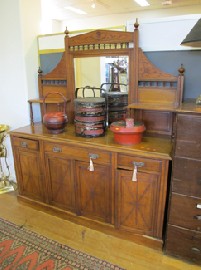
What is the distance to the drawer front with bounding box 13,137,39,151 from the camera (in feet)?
6.66

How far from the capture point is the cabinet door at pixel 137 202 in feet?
5.38

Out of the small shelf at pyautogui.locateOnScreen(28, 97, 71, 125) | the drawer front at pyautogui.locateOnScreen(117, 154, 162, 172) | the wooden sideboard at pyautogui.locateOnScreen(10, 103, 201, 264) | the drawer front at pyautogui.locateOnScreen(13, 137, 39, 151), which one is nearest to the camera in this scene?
the wooden sideboard at pyautogui.locateOnScreen(10, 103, 201, 264)

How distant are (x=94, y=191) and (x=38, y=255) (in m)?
0.67

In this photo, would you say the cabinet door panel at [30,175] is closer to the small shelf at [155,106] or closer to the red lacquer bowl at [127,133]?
the red lacquer bowl at [127,133]

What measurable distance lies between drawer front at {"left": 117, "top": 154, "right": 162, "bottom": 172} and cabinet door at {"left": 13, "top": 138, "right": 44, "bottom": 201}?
849mm

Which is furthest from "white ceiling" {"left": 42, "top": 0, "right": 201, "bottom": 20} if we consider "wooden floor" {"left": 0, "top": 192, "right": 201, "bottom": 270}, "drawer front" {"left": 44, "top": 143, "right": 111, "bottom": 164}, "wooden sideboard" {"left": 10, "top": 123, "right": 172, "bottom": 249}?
"wooden floor" {"left": 0, "top": 192, "right": 201, "bottom": 270}

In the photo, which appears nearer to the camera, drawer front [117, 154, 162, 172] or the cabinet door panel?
drawer front [117, 154, 162, 172]

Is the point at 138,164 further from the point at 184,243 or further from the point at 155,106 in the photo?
the point at 184,243

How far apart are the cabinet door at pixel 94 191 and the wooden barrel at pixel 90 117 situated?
29cm

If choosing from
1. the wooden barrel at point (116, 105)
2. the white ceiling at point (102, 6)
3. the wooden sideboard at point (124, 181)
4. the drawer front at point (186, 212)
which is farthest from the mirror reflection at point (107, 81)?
the white ceiling at point (102, 6)

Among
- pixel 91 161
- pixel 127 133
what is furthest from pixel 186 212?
pixel 91 161

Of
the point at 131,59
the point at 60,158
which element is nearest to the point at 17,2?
the point at 131,59

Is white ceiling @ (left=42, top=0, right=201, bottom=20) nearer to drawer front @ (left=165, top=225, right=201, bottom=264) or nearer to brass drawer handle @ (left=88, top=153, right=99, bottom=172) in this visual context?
brass drawer handle @ (left=88, top=153, right=99, bottom=172)

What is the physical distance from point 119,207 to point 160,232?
38 centimetres
